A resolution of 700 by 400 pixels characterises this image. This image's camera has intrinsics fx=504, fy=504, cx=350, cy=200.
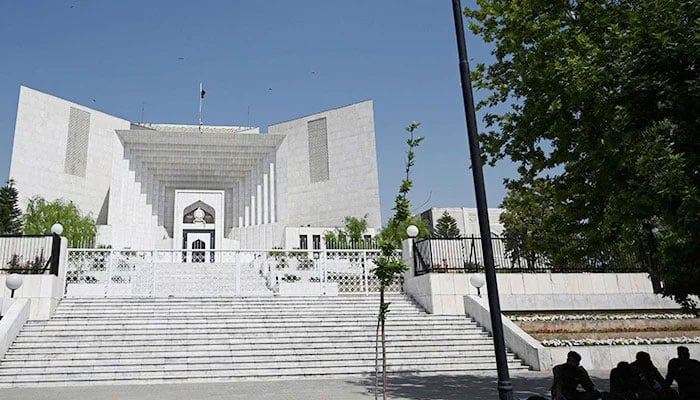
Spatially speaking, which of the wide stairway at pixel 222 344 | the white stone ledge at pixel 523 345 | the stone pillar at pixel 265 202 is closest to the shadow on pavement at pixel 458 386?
the white stone ledge at pixel 523 345

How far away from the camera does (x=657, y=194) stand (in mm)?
6023

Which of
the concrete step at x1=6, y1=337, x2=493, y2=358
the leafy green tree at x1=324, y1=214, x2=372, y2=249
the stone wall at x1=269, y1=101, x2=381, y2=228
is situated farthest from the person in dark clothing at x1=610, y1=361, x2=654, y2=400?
the stone wall at x1=269, y1=101, x2=381, y2=228

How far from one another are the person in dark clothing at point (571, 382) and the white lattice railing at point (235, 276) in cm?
906

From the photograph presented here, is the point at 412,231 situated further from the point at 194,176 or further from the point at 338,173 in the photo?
the point at 338,173

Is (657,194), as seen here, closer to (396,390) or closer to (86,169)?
(396,390)

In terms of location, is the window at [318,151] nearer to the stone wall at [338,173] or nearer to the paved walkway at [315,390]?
the stone wall at [338,173]

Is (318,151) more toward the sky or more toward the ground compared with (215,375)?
more toward the sky

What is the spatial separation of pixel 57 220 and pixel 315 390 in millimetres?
40200

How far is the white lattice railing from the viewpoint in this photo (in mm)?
15953

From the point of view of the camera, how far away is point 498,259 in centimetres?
1630

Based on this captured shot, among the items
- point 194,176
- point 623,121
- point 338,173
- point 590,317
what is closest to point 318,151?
point 338,173

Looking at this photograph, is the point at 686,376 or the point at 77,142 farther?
the point at 77,142

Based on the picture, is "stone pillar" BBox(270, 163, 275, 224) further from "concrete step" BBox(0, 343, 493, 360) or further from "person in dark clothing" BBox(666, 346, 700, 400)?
"person in dark clothing" BBox(666, 346, 700, 400)

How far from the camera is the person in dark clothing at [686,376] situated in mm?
5996
